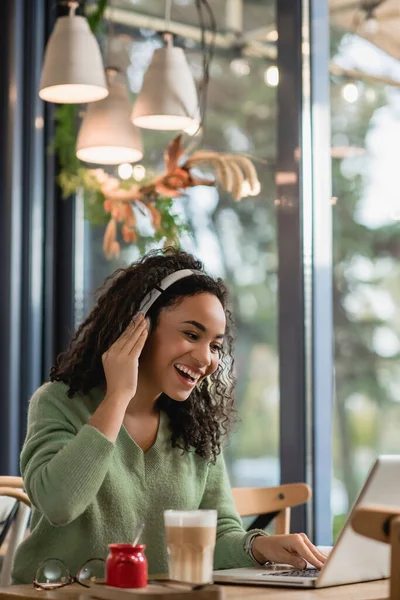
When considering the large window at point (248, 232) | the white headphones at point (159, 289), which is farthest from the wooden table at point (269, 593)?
the large window at point (248, 232)

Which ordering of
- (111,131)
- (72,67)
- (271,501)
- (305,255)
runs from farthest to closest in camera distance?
(111,131)
(305,255)
(72,67)
(271,501)

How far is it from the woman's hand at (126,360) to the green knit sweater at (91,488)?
4.1 inches

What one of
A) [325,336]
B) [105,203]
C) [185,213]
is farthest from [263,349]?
[105,203]

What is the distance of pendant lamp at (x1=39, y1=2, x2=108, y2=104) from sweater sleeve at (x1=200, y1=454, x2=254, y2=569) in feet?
3.86

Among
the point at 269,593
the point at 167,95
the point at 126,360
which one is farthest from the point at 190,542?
the point at 167,95

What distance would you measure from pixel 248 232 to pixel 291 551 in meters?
1.49

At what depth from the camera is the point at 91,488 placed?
71.4 inches

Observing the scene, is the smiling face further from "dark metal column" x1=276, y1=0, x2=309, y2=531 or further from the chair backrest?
"dark metal column" x1=276, y1=0, x2=309, y2=531

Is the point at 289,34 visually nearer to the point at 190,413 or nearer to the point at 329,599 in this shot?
the point at 190,413

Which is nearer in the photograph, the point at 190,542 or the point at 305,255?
the point at 190,542

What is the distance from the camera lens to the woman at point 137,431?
1847 millimetres

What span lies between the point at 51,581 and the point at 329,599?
45 cm

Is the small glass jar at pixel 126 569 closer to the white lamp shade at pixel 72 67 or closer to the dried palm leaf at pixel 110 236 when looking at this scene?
the white lamp shade at pixel 72 67

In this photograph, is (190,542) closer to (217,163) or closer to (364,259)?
(364,259)
